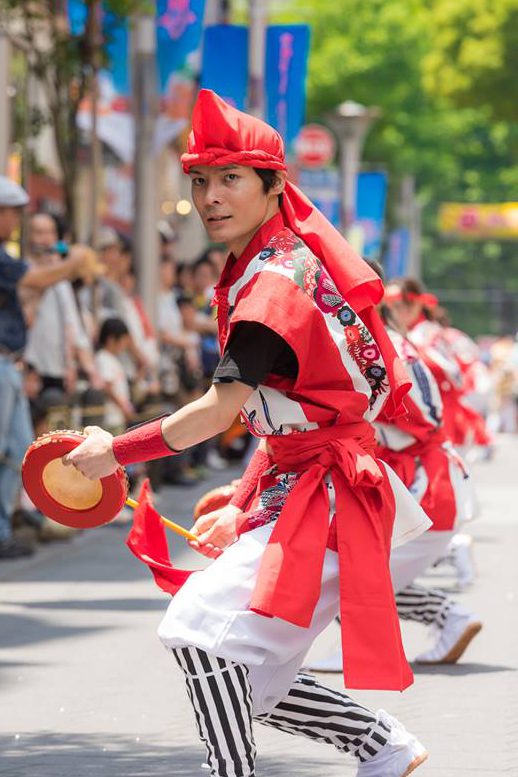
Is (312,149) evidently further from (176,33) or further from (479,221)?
(479,221)

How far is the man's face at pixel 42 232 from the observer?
13.1m

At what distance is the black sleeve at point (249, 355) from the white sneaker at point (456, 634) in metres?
3.67

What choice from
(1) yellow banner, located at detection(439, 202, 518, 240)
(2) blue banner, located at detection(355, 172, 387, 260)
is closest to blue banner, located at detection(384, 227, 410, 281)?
(2) blue banner, located at detection(355, 172, 387, 260)

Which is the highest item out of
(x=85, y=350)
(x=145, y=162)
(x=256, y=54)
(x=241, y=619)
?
(x=241, y=619)

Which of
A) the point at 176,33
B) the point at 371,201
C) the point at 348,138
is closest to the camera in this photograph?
the point at 176,33

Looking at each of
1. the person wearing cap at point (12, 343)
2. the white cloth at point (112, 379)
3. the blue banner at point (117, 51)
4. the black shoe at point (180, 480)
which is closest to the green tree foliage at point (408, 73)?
the blue banner at point (117, 51)

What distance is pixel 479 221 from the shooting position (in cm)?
7788

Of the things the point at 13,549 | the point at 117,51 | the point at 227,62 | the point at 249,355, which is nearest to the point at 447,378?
the point at 13,549

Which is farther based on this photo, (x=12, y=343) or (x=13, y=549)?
(x=13, y=549)

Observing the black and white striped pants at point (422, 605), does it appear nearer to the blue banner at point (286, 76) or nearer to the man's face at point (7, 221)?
the man's face at point (7, 221)

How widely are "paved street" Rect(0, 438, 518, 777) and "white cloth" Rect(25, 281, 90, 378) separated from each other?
182 cm

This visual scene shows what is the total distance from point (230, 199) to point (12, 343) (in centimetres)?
665

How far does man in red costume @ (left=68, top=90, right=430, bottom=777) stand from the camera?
4691 mm

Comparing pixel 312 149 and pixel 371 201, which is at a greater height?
pixel 312 149
